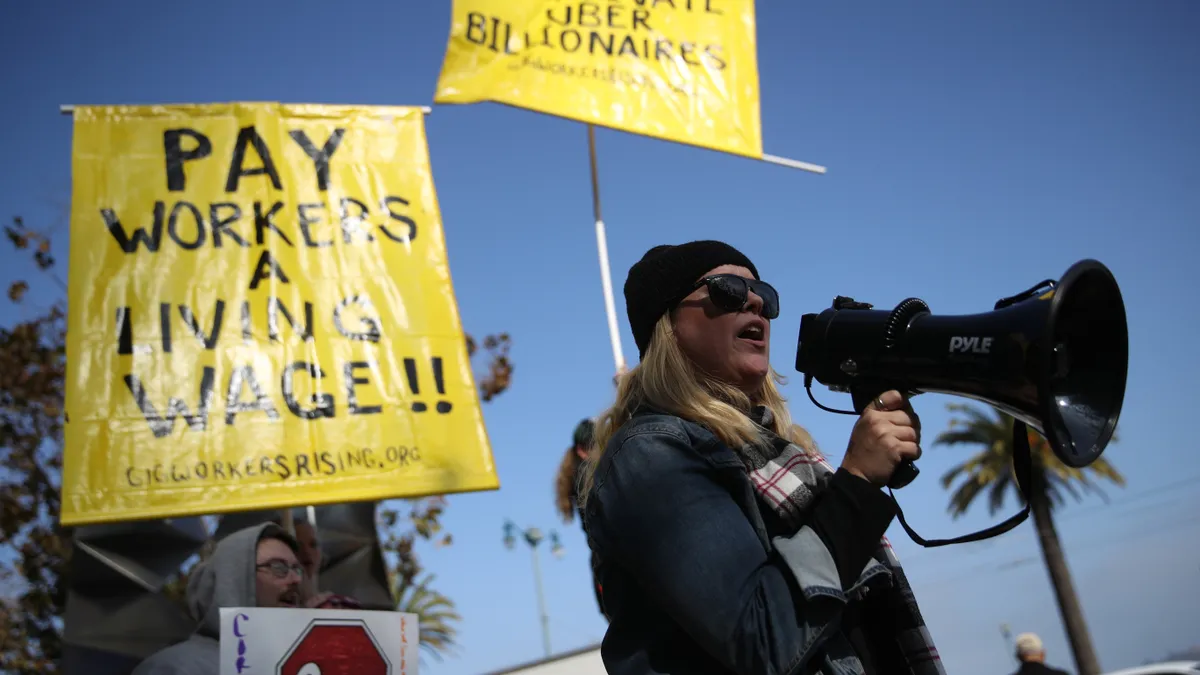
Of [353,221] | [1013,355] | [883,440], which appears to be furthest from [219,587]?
[1013,355]

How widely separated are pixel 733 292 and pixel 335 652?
2.59 m

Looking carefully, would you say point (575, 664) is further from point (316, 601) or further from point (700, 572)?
point (700, 572)

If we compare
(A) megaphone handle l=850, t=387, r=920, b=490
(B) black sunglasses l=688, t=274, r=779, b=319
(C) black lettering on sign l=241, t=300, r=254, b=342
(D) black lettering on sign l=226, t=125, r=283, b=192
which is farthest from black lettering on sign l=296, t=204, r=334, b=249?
(A) megaphone handle l=850, t=387, r=920, b=490

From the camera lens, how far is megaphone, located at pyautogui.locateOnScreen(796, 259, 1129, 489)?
160 centimetres

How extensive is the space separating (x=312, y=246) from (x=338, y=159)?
0.49 meters

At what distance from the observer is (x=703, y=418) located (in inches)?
71.0

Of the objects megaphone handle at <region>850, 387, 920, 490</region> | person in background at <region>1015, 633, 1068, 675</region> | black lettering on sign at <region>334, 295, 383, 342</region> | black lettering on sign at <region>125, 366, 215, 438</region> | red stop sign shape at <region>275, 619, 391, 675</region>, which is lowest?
person in background at <region>1015, 633, 1068, 675</region>

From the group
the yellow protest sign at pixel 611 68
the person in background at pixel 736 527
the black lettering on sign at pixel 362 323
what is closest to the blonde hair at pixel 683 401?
the person in background at pixel 736 527

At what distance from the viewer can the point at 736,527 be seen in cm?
161

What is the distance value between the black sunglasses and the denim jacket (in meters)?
0.30

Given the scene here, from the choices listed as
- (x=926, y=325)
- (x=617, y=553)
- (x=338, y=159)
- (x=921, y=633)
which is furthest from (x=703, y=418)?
(x=338, y=159)

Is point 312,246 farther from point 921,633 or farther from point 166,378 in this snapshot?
point 921,633

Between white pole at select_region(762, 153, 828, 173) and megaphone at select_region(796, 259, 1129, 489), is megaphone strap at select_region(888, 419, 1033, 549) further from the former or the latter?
white pole at select_region(762, 153, 828, 173)

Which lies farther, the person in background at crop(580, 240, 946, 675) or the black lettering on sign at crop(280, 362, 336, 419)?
the black lettering on sign at crop(280, 362, 336, 419)
